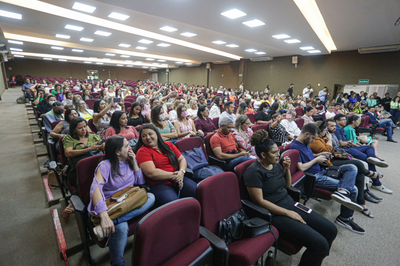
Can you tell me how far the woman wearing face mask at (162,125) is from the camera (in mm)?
3057

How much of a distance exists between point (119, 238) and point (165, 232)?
480mm

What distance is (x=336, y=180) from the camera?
2.32 m

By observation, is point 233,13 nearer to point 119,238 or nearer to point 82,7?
point 82,7

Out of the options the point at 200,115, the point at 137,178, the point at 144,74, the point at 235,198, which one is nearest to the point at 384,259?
the point at 235,198

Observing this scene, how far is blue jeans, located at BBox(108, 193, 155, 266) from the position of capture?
4.34 ft

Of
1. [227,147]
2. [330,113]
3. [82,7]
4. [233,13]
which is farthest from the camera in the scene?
[330,113]

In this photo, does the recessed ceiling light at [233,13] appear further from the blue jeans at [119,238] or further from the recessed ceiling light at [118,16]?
the blue jeans at [119,238]

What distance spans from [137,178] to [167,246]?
2.70 feet

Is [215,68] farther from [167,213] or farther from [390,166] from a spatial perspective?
[167,213]

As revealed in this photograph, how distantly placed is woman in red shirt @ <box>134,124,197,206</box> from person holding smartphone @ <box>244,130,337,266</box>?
23.8 inches

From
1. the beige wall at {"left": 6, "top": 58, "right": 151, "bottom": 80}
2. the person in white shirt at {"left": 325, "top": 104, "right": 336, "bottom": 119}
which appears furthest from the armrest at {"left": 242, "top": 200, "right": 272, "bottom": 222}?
the beige wall at {"left": 6, "top": 58, "right": 151, "bottom": 80}

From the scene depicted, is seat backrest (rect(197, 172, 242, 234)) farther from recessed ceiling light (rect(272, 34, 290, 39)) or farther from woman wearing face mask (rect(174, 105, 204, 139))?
recessed ceiling light (rect(272, 34, 290, 39))

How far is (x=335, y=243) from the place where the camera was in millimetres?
1987

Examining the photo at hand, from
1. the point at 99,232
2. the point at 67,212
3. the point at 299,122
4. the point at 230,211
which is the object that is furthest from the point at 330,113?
the point at 67,212
